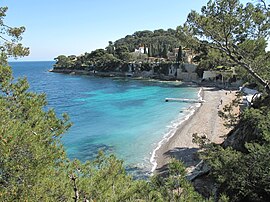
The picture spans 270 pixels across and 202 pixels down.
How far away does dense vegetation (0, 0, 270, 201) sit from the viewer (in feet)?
14.8

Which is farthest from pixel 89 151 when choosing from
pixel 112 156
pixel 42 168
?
pixel 42 168

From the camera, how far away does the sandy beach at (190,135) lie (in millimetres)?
17673

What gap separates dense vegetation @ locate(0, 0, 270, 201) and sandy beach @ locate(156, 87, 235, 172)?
821cm

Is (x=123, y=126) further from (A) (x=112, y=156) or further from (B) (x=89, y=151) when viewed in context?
(A) (x=112, y=156)

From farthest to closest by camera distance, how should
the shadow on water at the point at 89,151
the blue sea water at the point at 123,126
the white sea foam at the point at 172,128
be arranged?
1. the blue sea water at the point at 123,126
2. the shadow on water at the point at 89,151
3. the white sea foam at the point at 172,128

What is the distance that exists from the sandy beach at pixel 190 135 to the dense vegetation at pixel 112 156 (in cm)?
821

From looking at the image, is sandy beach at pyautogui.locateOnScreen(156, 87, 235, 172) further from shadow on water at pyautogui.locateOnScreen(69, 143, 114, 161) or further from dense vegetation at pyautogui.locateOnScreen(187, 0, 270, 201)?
dense vegetation at pyautogui.locateOnScreen(187, 0, 270, 201)

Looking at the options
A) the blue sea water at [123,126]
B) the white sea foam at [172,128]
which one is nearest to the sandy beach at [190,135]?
the white sea foam at [172,128]

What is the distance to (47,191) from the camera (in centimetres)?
481

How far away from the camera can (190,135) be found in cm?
2256

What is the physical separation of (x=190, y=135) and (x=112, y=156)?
16856mm

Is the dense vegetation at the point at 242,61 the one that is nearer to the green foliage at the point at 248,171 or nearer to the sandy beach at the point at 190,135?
the green foliage at the point at 248,171

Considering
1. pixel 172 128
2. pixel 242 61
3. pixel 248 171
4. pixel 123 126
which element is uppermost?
pixel 242 61

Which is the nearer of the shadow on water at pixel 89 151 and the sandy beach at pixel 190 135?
the sandy beach at pixel 190 135
